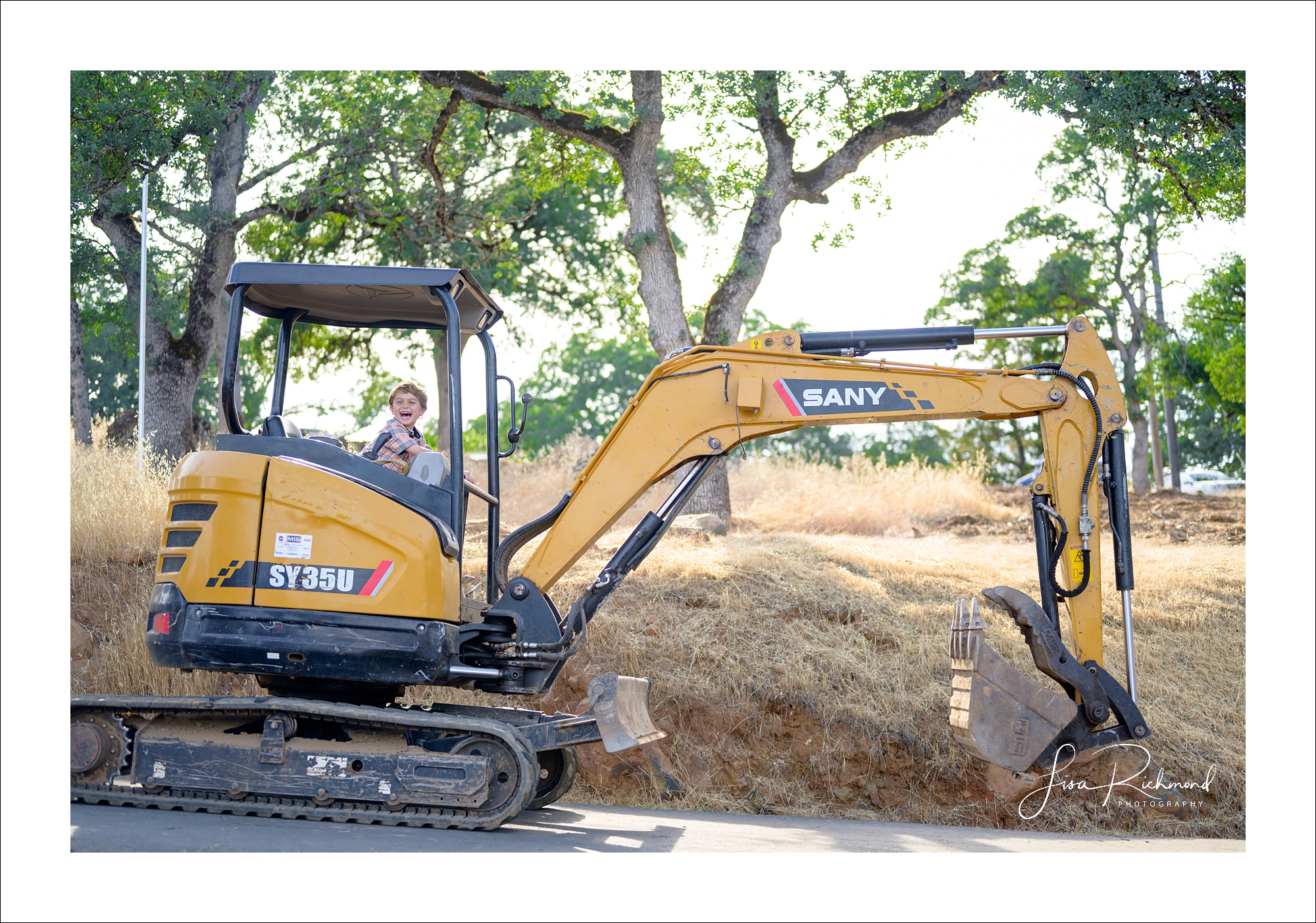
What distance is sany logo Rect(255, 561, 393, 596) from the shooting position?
5410mm

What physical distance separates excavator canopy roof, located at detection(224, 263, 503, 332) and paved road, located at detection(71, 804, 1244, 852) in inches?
109

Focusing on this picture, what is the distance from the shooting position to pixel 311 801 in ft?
18.2

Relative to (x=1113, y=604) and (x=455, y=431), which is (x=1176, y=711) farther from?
(x=455, y=431)

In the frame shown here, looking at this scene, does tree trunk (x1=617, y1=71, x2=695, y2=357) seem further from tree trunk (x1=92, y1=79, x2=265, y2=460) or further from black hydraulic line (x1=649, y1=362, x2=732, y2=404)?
black hydraulic line (x1=649, y1=362, x2=732, y2=404)

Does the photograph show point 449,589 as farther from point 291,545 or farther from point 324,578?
point 291,545

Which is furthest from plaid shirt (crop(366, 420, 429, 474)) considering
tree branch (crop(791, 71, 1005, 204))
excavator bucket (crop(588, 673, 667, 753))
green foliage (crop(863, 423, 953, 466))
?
green foliage (crop(863, 423, 953, 466))

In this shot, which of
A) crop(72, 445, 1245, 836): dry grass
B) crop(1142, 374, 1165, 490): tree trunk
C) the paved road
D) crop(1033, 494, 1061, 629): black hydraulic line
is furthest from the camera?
crop(1142, 374, 1165, 490): tree trunk

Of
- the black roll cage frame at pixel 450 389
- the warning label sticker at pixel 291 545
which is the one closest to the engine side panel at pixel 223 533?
the warning label sticker at pixel 291 545

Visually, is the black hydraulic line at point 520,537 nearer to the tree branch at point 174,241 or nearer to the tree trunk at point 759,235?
the tree trunk at point 759,235

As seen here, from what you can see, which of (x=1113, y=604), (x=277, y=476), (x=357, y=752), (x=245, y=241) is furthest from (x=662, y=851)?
(x=245, y=241)

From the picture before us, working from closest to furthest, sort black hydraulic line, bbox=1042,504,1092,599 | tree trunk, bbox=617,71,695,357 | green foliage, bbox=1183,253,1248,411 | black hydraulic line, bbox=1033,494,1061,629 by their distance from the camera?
black hydraulic line, bbox=1042,504,1092,599
black hydraulic line, bbox=1033,494,1061,629
tree trunk, bbox=617,71,695,357
green foliage, bbox=1183,253,1248,411

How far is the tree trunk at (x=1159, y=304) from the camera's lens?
60.4 feet

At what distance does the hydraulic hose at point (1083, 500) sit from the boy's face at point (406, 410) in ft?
11.1

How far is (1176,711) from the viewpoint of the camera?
7977mm
